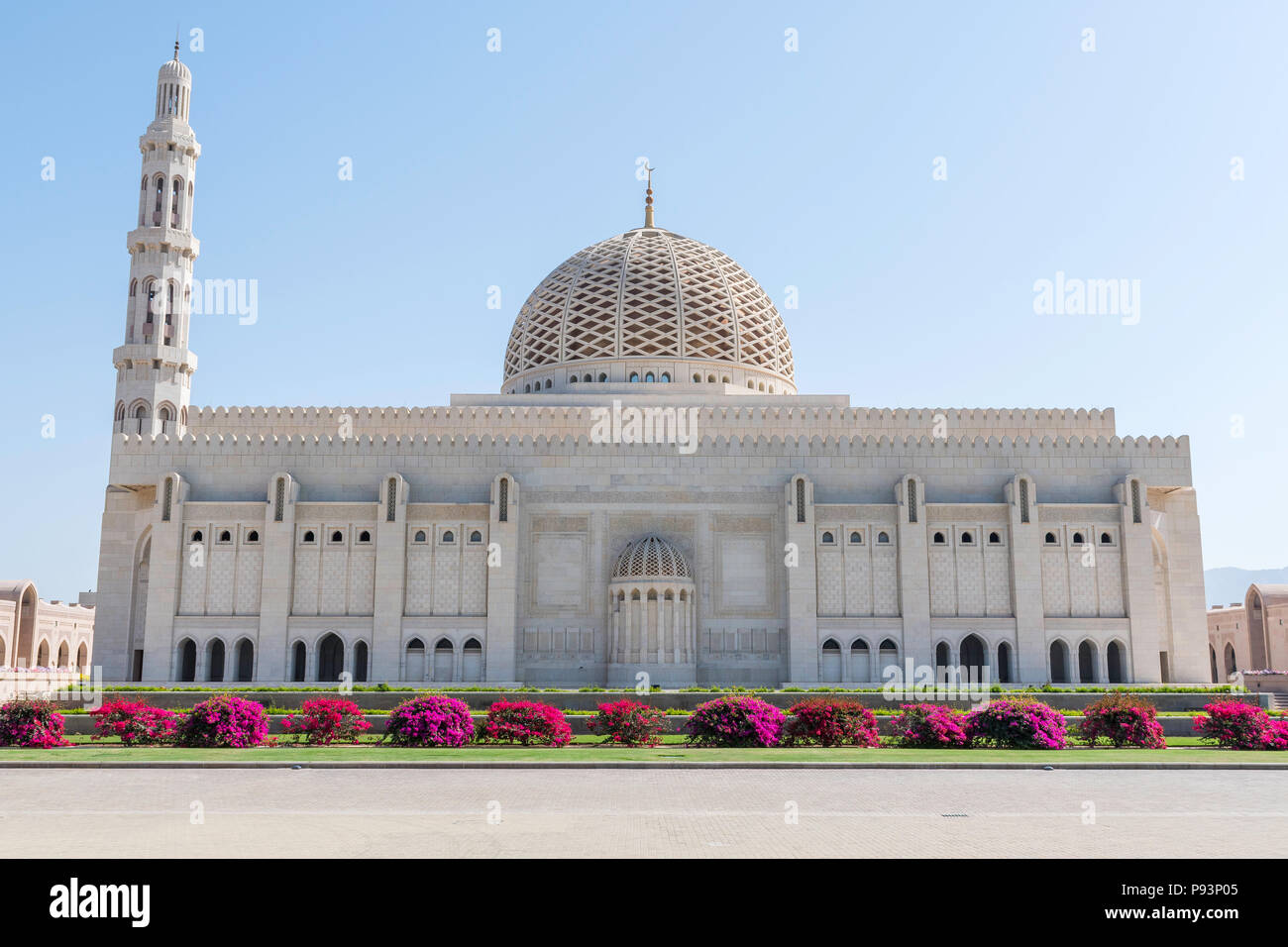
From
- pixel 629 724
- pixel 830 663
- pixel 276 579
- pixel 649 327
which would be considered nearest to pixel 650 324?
pixel 649 327

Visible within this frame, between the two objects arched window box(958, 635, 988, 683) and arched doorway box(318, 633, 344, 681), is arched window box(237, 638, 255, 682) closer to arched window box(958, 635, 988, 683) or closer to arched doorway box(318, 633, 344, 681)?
arched doorway box(318, 633, 344, 681)

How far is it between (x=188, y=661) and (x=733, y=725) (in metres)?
20.3

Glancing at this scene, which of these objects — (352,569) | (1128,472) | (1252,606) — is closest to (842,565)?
(1128,472)

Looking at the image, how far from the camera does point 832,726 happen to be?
19406 millimetres

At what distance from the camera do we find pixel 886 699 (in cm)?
2561

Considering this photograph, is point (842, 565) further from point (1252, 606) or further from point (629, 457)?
point (1252, 606)

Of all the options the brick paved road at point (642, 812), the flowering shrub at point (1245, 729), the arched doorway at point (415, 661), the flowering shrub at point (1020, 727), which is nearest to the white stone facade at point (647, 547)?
the arched doorway at point (415, 661)

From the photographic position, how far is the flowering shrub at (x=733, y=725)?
748 inches

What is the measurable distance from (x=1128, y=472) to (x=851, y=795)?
2482cm

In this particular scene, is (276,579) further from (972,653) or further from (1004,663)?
(1004,663)

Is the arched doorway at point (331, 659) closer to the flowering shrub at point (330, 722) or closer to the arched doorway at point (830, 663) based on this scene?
the flowering shrub at point (330, 722)

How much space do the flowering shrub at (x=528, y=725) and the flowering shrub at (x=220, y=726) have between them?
3.93m

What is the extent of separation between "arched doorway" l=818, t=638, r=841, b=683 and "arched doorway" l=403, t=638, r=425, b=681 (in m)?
11.1

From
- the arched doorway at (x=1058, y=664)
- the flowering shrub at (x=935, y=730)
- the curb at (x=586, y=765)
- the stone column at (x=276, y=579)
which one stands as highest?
the stone column at (x=276, y=579)
